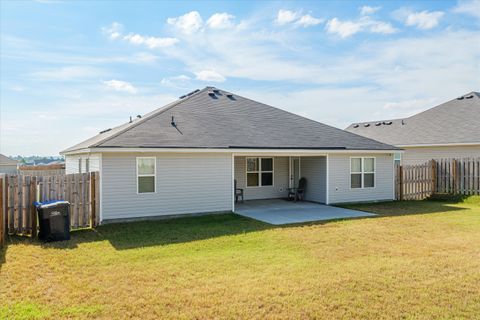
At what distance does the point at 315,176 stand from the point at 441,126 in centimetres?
1055

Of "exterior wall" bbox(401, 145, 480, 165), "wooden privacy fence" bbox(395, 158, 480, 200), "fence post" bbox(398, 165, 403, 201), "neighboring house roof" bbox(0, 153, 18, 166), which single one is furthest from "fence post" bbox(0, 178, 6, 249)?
"neighboring house roof" bbox(0, 153, 18, 166)

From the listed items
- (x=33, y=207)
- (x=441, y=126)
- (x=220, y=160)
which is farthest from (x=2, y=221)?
(x=441, y=126)

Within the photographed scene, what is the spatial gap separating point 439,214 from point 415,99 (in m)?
17.6

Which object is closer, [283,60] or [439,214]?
[439,214]

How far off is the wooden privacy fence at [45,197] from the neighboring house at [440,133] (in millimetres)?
18143

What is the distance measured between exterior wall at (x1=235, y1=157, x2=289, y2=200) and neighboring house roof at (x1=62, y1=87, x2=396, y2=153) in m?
2.08

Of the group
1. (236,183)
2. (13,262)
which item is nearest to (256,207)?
(236,183)

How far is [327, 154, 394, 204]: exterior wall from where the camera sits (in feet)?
51.3

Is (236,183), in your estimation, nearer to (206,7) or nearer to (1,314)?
(206,7)

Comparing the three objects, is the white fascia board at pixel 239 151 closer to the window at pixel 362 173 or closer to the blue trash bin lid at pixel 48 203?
the window at pixel 362 173

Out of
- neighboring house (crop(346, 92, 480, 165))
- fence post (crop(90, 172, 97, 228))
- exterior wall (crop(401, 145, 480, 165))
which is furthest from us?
neighboring house (crop(346, 92, 480, 165))

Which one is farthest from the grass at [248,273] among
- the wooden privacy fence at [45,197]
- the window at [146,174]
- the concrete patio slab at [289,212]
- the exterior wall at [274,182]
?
the exterior wall at [274,182]

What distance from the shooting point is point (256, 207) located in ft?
49.3

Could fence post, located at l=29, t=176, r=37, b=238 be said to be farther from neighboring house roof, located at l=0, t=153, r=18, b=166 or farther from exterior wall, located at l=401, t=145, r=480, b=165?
neighboring house roof, located at l=0, t=153, r=18, b=166
